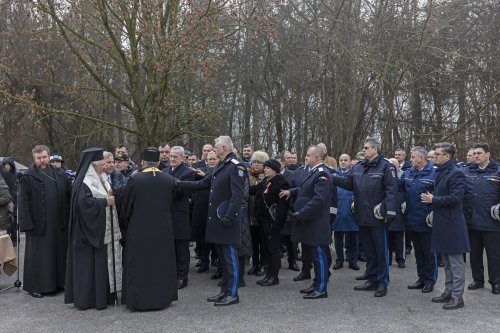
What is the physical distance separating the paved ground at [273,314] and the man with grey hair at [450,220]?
382mm

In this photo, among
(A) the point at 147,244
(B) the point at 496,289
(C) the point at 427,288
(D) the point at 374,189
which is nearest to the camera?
(A) the point at 147,244

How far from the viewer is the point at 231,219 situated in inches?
255

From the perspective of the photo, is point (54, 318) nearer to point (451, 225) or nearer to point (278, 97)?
point (451, 225)

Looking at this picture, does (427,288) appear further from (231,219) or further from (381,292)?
(231,219)

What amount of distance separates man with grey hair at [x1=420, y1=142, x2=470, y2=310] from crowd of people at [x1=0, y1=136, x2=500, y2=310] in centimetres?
1

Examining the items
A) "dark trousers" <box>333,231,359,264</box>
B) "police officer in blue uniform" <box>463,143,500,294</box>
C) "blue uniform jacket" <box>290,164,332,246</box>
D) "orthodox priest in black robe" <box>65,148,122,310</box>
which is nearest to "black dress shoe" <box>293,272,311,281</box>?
"dark trousers" <box>333,231,359,264</box>

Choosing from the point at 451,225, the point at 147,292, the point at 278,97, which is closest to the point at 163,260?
the point at 147,292

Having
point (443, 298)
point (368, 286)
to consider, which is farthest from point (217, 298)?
point (443, 298)

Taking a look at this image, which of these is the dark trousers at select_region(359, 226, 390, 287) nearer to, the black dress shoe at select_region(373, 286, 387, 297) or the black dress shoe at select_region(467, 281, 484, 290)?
the black dress shoe at select_region(373, 286, 387, 297)

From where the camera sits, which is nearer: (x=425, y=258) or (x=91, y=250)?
(x=91, y=250)

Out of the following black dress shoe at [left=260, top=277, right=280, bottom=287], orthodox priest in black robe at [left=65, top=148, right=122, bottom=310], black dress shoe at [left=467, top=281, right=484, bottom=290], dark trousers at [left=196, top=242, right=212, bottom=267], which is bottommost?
black dress shoe at [left=467, top=281, right=484, bottom=290]

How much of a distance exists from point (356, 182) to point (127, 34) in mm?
9512

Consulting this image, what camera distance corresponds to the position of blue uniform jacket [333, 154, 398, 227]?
7.00m

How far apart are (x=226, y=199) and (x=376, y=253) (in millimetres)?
2227
